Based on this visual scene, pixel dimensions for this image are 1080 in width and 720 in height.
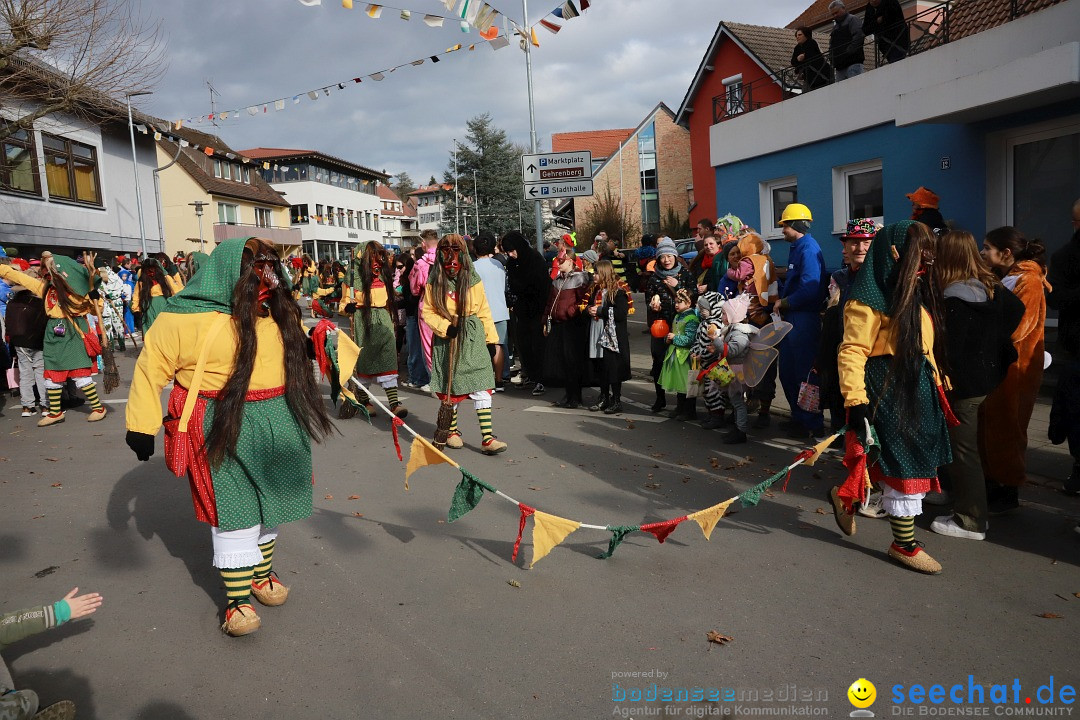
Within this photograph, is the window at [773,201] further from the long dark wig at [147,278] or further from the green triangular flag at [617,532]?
the green triangular flag at [617,532]

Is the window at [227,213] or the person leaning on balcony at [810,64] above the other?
the window at [227,213]

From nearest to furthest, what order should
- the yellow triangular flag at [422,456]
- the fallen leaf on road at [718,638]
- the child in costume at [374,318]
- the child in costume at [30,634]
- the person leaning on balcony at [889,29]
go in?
the child in costume at [30,634], the fallen leaf on road at [718,638], the yellow triangular flag at [422,456], the child in costume at [374,318], the person leaning on balcony at [889,29]

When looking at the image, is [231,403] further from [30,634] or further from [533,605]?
[533,605]

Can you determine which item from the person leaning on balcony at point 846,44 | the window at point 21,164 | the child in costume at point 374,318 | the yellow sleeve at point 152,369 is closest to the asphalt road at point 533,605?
the yellow sleeve at point 152,369

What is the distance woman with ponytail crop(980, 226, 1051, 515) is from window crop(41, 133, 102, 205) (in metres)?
24.7

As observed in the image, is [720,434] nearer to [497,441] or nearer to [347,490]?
[497,441]

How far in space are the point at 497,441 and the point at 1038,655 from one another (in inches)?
185

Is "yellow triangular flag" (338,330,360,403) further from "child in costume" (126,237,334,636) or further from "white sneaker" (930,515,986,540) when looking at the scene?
"white sneaker" (930,515,986,540)

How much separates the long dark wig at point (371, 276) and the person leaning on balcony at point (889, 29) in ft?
28.3

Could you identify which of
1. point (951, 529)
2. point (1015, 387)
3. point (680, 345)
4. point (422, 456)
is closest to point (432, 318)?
point (680, 345)

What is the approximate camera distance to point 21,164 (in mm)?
20719

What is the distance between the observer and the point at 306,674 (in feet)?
11.0

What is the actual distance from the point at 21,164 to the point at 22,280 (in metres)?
15.1

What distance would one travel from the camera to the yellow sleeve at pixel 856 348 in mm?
4195
